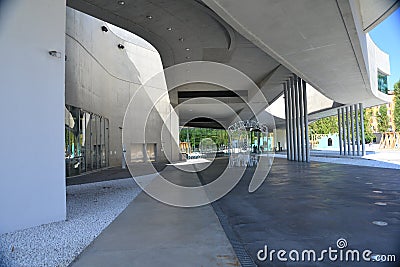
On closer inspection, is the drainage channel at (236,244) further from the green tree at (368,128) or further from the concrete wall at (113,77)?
the green tree at (368,128)

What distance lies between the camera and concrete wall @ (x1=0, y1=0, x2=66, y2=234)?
388 centimetres

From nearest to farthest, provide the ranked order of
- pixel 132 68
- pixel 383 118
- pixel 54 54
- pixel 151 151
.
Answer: pixel 54 54 → pixel 132 68 → pixel 151 151 → pixel 383 118

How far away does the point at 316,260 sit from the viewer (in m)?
2.77

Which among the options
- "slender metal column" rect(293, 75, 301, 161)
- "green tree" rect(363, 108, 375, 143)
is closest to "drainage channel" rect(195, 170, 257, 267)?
"slender metal column" rect(293, 75, 301, 161)

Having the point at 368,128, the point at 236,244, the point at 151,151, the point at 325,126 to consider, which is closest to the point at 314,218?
the point at 236,244

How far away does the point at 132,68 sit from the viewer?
757 inches

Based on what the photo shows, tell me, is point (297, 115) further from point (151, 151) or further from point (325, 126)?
point (325, 126)

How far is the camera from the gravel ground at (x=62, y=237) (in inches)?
118

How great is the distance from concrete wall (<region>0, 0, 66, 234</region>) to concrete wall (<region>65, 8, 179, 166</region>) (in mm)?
7007

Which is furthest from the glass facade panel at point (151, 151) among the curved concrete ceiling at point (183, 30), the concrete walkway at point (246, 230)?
the concrete walkway at point (246, 230)

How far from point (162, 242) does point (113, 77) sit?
15049 mm

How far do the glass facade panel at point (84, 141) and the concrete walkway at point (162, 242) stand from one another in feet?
23.2

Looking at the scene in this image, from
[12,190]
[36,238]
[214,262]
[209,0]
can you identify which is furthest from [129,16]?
[214,262]

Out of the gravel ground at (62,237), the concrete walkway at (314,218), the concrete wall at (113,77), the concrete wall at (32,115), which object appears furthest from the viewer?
the concrete wall at (113,77)
